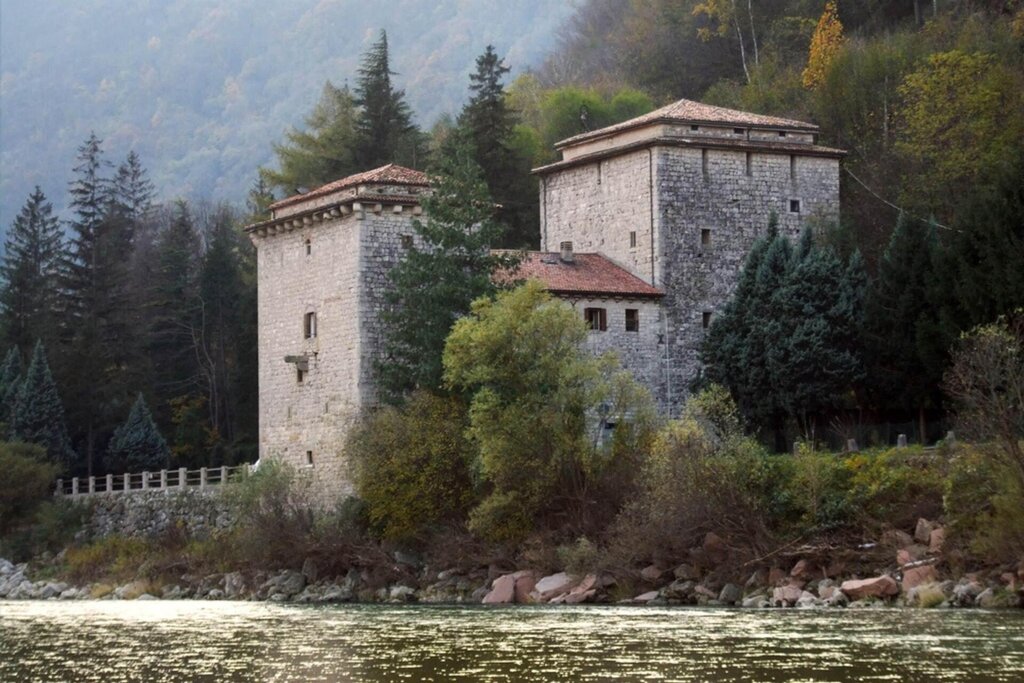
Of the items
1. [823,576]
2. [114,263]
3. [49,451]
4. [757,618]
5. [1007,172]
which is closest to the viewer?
[757,618]

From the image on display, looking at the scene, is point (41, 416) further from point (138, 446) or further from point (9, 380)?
point (138, 446)

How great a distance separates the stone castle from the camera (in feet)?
171

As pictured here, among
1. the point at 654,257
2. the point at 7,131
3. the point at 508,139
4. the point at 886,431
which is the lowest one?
the point at 886,431

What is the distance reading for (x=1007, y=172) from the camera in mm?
47250

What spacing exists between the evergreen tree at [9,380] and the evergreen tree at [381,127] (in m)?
14.6

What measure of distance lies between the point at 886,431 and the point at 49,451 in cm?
2938

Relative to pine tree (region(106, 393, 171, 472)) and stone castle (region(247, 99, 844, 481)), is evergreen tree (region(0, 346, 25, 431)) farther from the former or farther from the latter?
stone castle (region(247, 99, 844, 481))

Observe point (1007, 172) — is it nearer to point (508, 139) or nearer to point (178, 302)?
point (508, 139)

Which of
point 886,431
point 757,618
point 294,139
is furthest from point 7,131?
point 757,618

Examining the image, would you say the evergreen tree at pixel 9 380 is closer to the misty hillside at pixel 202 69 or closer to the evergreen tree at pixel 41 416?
the evergreen tree at pixel 41 416

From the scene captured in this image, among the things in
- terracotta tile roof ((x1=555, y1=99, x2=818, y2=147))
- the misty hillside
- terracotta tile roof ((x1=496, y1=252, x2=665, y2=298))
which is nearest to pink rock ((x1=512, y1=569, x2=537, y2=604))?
terracotta tile roof ((x1=496, y1=252, x2=665, y2=298))

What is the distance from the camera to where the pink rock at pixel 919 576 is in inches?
Answer: 1505

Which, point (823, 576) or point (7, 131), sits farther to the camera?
point (7, 131)

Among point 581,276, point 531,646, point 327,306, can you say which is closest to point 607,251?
point 581,276
